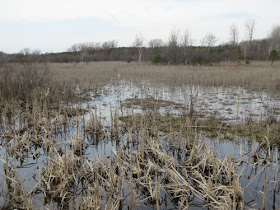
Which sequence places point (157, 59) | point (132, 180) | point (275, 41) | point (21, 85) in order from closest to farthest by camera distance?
point (132, 180) → point (21, 85) → point (157, 59) → point (275, 41)

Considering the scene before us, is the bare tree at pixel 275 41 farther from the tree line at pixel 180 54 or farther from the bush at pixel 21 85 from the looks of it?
the bush at pixel 21 85

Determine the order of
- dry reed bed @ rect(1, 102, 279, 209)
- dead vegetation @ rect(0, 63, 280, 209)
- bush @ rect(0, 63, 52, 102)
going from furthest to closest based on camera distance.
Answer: bush @ rect(0, 63, 52, 102)
dead vegetation @ rect(0, 63, 280, 209)
dry reed bed @ rect(1, 102, 279, 209)

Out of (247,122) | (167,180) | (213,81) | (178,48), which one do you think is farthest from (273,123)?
(178,48)

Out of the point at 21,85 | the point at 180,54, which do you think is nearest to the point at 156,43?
the point at 180,54

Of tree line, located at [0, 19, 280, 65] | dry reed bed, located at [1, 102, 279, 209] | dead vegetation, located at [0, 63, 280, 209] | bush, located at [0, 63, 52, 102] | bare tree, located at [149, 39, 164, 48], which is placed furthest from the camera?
bare tree, located at [149, 39, 164, 48]

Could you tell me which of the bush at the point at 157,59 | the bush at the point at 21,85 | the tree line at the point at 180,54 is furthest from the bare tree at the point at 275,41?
the bush at the point at 21,85

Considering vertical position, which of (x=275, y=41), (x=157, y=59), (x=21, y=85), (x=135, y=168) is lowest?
(x=135, y=168)

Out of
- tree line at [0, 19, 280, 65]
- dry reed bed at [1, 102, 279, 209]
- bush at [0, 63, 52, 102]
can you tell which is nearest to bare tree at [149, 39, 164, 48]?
tree line at [0, 19, 280, 65]

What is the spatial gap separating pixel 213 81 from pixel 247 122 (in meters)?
7.47

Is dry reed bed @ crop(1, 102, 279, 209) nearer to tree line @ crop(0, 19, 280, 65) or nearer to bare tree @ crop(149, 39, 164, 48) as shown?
tree line @ crop(0, 19, 280, 65)

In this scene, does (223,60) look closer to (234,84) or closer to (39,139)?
(234,84)

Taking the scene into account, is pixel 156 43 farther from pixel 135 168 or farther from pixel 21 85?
pixel 135 168

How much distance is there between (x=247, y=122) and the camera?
595 centimetres

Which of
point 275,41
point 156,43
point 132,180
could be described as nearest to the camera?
point 132,180
